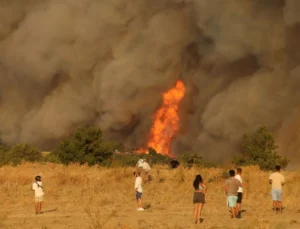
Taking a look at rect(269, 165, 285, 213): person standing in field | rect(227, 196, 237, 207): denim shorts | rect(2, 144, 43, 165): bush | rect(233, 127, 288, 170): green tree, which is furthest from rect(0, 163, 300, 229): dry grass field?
rect(2, 144, 43, 165): bush

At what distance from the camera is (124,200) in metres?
21.8

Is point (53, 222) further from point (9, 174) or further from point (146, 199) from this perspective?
point (9, 174)

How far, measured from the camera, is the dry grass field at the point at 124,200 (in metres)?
16.2

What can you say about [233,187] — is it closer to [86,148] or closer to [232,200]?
[232,200]

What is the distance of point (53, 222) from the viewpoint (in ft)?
54.4

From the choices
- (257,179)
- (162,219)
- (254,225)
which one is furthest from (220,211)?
(257,179)

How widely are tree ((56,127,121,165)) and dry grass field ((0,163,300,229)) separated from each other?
333 centimetres

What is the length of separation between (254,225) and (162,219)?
321 cm

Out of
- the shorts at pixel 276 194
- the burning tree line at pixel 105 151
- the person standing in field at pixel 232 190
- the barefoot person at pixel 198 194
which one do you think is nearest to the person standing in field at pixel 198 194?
the barefoot person at pixel 198 194

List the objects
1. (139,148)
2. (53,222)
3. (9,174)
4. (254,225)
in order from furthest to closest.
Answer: (139,148) < (9,174) < (53,222) < (254,225)

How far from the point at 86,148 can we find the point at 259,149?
11995 mm

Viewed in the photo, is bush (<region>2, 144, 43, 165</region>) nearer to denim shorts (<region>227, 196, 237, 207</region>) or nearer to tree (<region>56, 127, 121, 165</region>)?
tree (<region>56, 127, 121, 165</region>)

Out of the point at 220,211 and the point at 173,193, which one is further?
the point at 173,193

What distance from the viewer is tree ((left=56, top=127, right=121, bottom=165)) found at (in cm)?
3703
